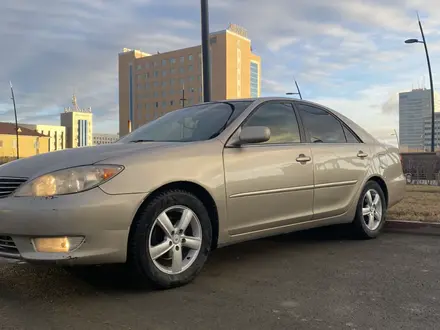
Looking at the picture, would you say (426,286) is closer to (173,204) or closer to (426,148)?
(173,204)

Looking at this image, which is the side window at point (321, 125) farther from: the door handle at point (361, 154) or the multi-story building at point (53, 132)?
the multi-story building at point (53, 132)

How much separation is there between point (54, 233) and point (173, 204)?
0.87 m

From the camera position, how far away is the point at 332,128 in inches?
210

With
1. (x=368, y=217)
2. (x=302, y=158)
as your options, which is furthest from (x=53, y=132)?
(x=302, y=158)

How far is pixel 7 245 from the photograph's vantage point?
3320 mm

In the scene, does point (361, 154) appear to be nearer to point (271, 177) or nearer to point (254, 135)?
point (271, 177)

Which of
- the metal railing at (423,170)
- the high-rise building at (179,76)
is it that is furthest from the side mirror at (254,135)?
the high-rise building at (179,76)

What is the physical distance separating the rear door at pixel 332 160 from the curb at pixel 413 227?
1.17 meters

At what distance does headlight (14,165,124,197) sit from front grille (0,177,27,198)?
0.06 m

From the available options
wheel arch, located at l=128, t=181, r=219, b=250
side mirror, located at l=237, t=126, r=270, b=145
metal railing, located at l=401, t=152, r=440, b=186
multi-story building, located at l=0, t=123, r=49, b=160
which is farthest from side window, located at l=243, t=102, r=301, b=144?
multi-story building, located at l=0, t=123, r=49, b=160

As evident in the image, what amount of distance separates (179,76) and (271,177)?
117916mm

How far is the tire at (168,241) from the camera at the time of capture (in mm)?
3430

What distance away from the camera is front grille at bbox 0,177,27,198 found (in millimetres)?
3332

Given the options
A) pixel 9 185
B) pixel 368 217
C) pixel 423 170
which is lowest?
pixel 368 217
